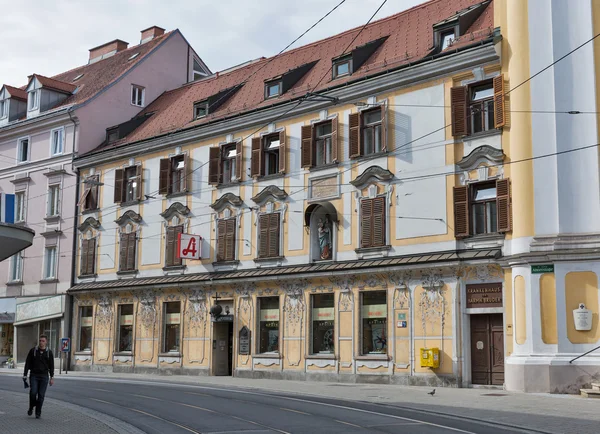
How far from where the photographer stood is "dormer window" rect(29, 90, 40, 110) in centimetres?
4694

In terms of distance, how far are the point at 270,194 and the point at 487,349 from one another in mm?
11204

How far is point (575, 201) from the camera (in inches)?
961

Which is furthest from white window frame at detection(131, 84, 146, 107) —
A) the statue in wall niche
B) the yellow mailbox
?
the yellow mailbox

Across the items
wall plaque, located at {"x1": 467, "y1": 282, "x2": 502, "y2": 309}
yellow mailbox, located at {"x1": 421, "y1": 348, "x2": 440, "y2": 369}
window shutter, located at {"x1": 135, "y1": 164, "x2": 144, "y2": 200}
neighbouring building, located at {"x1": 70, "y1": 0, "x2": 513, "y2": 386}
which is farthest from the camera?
window shutter, located at {"x1": 135, "y1": 164, "x2": 144, "y2": 200}

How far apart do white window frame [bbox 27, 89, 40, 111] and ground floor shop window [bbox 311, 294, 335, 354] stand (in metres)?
23.4

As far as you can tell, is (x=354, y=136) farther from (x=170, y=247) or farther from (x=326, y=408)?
(x=326, y=408)

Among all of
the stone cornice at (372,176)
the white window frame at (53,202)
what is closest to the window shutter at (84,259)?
the white window frame at (53,202)

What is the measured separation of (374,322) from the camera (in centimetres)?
2945

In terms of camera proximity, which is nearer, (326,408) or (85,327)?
(326,408)

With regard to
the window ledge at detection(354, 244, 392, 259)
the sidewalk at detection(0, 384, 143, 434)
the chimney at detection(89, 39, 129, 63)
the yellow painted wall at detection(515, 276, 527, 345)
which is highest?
the chimney at detection(89, 39, 129, 63)

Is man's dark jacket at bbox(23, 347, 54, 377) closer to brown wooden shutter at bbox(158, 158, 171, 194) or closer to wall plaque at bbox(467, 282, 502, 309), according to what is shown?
wall plaque at bbox(467, 282, 502, 309)

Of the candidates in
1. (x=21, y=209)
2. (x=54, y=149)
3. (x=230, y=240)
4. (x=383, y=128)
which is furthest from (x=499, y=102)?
(x=21, y=209)

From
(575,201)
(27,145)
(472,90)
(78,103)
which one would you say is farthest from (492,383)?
(27,145)

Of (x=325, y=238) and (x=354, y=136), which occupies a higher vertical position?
(x=354, y=136)
